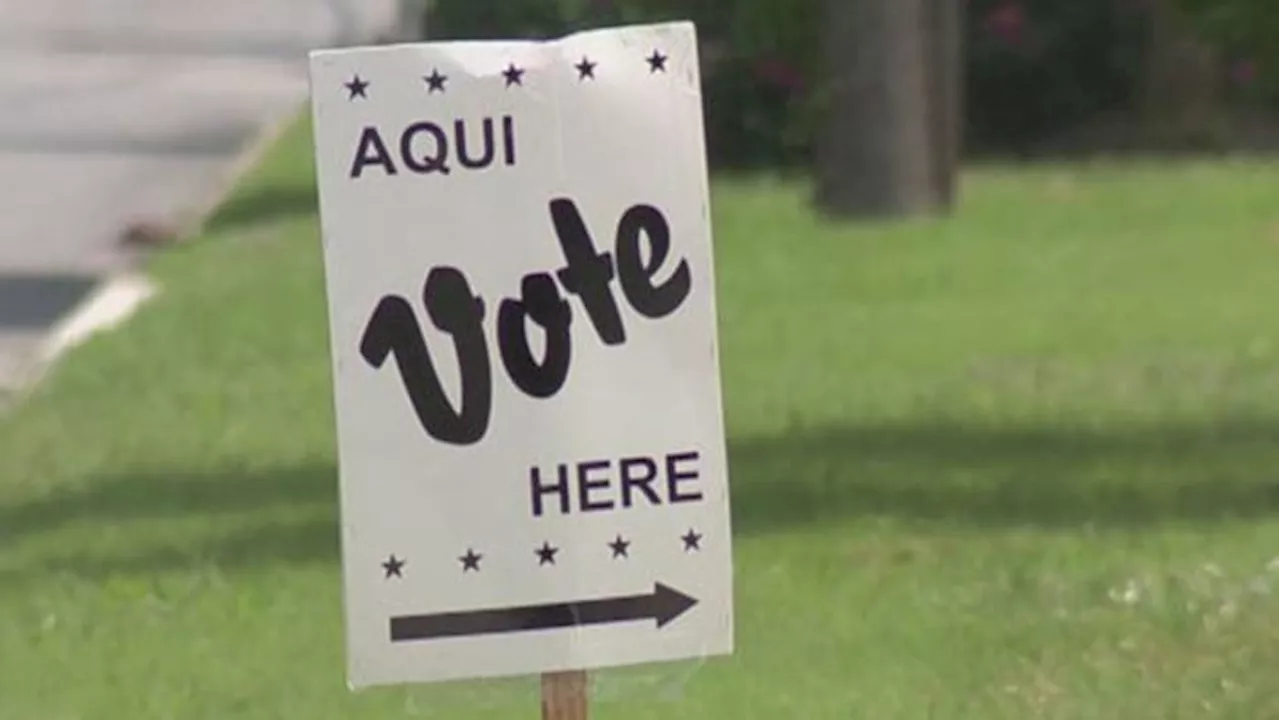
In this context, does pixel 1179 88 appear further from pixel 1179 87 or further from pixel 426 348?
pixel 426 348

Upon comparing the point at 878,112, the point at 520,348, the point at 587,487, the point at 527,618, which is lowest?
the point at 527,618

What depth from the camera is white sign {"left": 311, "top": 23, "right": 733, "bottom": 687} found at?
4754 mm

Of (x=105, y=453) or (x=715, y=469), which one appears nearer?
(x=715, y=469)

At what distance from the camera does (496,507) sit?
4805 mm

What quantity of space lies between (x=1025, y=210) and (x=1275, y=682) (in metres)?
9.16

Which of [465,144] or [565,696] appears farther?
[565,696]

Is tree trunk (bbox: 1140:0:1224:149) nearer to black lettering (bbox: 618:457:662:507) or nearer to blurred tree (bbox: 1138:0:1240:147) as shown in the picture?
blurred tree (bbox: 1138:0:1240:147)

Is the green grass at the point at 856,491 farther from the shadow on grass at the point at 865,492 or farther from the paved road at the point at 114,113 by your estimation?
the paved road at the point at 114,113

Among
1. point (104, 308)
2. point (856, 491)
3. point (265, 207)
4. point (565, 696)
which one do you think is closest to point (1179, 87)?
point (265, 207)

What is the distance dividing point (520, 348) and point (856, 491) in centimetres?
440

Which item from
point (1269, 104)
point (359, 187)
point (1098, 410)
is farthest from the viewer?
point (1269, 104)

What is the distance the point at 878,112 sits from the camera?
15.3m

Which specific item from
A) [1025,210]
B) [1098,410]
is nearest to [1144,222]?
[1025,210]

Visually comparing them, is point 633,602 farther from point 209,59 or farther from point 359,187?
point 209,59
